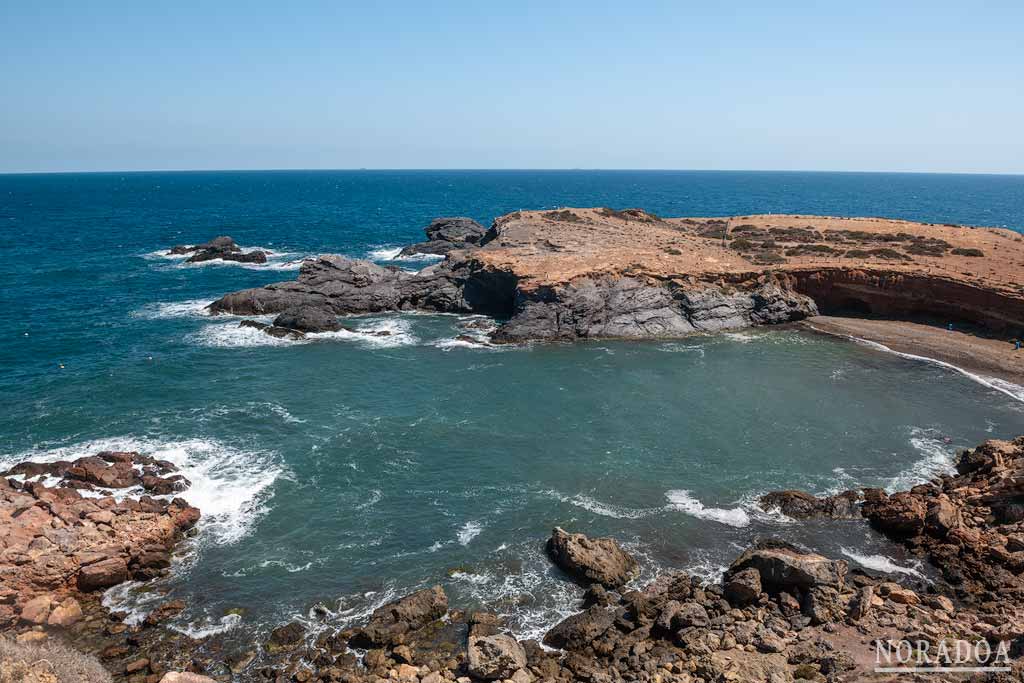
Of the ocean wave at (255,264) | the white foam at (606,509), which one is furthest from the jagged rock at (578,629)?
the ocean wave at (255,264)

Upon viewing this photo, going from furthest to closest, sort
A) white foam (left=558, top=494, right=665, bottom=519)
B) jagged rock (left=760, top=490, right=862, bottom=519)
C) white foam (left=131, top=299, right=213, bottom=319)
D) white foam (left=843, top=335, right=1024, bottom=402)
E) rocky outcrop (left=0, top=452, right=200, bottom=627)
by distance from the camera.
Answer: white foam (left=131, top=299, right=213, bottom=319)
white foam (left=843, top=335, right=1024, bottom=402)
white foam (left=558, top=494, right=665, bottom=519)
jagged rock (left=760, top=490, right=862, bottom=519)
rocky outcrop (left=0, top=452, right=200, bottom=627)

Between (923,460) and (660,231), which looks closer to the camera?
(923,460)

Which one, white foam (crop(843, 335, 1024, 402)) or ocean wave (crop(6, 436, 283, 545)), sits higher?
white foam (crop(843, 335, 1024, 402))

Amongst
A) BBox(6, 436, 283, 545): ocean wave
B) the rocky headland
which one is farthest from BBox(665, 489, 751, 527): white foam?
the rocky headland

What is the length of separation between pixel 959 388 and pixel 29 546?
5642cm

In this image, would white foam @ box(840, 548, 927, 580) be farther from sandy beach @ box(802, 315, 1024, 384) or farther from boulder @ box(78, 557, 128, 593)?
boulder @ box(78, 557, 128, 593)

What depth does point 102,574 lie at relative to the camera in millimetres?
26094

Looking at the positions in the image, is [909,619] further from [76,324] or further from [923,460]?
[76,324]

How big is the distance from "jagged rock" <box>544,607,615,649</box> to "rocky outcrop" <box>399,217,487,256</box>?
254 ft

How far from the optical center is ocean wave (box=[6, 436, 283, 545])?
30891mm

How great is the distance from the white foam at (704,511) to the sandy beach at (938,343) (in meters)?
30.3

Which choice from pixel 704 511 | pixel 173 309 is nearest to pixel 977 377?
pixel 704 511

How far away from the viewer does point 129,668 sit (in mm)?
21938

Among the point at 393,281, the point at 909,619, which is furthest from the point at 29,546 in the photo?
the point at 393,281
